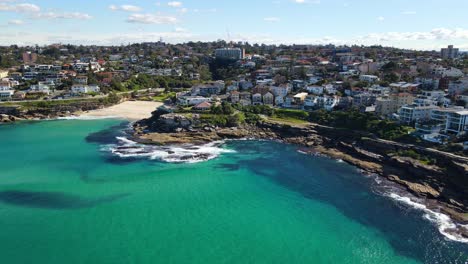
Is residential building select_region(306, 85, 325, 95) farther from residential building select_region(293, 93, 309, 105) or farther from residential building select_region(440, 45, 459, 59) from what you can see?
residential building select_region(440, 45, 459, 59)

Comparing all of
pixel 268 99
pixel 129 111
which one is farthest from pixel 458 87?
pixel 129 111

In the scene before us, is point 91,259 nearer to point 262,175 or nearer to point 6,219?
point 6,219

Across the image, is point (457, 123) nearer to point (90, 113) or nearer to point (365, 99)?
point (365, 99)

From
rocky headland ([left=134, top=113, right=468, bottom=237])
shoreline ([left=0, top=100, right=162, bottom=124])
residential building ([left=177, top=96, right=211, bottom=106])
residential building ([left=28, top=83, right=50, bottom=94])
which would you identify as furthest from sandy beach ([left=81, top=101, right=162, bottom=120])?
residential building ([left=28, top=83, right=50, bottom=94])

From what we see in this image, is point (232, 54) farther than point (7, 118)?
Yes

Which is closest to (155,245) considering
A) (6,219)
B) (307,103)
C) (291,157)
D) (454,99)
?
(6,219)

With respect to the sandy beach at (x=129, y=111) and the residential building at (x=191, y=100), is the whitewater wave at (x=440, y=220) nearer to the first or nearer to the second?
the residential building at (x=191, y=100)
